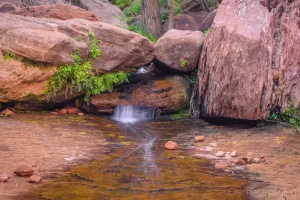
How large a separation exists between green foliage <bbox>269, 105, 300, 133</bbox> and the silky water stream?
7.49 ft

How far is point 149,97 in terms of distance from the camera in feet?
37.6

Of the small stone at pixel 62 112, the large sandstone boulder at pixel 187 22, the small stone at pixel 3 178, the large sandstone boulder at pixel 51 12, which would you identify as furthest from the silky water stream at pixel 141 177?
the large sandstone boulder at pixel 187 22

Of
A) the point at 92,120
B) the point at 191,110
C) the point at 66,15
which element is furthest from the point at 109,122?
the point at 66,15

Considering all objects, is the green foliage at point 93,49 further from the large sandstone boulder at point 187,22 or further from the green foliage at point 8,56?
the large sandstone boulder at point 187,22

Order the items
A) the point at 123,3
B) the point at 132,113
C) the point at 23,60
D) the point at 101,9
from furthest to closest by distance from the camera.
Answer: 1. the point at 123,3
2. the point at 101,9
3. the point at 132,113
4. the point at 23,60

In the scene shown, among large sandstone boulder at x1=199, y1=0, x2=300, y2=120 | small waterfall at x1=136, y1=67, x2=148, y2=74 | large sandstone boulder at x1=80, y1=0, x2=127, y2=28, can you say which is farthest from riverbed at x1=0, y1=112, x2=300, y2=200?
large sandstone boulder at x1=80, y1=0, x2=127, y2=28

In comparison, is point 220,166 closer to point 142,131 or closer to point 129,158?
point 129,158

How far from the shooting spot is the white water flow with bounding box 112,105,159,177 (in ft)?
24.6

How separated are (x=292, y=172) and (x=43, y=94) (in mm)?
5967

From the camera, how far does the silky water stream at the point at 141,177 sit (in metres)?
6.16

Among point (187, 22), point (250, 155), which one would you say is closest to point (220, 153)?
point (250, 155)

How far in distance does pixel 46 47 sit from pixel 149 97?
3015mm

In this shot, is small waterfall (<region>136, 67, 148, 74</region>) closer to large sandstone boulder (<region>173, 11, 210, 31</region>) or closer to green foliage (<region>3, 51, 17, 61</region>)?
large sandstone boulder (<region>173, 11, 210, 31</region>)

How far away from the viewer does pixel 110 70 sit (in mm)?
11398
